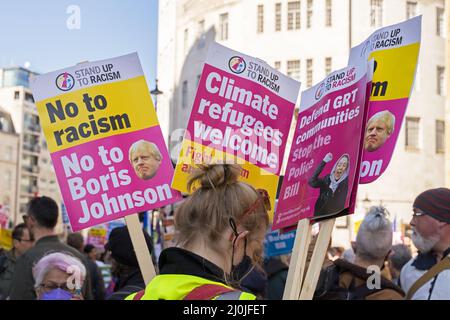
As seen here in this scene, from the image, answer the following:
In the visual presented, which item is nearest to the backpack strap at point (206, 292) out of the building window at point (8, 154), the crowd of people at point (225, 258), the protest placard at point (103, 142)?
the crowd of people at point (225, 258)

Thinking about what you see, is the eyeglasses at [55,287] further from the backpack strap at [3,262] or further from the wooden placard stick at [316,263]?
the backpack strap at [3,262]

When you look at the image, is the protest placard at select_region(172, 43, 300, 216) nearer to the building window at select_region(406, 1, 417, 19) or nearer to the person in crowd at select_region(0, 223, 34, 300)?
the person in crowd at select_region(0, 223, 34, 300)

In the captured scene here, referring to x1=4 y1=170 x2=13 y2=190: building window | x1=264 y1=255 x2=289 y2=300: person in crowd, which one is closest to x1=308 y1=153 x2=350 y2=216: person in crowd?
x1=264 y1=255 x2=289 y2=300: person in crowd

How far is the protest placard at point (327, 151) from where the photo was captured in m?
3.46

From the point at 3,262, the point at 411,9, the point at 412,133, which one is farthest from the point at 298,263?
the point at 412,133

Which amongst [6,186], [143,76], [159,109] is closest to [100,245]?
[159,109]

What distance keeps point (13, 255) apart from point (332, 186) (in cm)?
440

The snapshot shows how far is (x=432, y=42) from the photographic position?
29.4m

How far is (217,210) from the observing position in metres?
2.54

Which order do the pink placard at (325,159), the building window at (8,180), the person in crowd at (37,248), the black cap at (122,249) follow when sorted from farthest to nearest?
the building window at (8,180)
the person in crowd at (37,248)
the black cap at (122,249)
the pink placard at (325,159)

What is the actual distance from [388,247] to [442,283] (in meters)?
0.91

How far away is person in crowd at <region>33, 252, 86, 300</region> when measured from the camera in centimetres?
402
